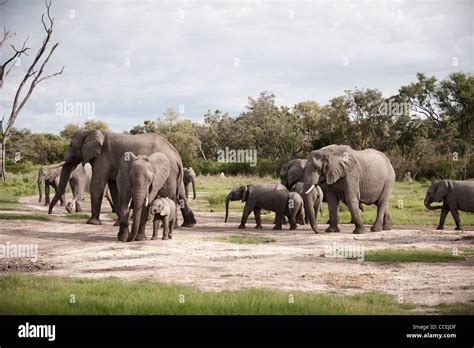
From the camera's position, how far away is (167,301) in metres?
9.62

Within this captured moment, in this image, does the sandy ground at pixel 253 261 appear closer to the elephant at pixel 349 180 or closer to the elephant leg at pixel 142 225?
the elephant leg at pixel 142 225

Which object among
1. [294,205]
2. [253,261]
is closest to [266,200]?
[294,205]

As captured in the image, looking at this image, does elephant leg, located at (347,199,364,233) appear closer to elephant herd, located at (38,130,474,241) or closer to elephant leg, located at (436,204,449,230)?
elephant herd, located at (38,130,474,241)

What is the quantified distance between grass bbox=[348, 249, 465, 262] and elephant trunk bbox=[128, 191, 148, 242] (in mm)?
5504

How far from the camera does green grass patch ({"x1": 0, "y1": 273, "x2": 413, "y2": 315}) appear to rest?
9.19 m

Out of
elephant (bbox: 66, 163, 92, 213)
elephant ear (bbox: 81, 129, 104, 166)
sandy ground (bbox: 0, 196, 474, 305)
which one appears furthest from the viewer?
elephant (bbox: 66, 163, 92, 213)

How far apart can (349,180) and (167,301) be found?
39.2 feet

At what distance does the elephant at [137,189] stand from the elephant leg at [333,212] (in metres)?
5.35

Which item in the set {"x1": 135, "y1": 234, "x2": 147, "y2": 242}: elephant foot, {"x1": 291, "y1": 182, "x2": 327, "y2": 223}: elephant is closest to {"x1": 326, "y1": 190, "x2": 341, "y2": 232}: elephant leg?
{"x1": 291, "y1": 182, "x2": 327, "y2": 223}: elephant

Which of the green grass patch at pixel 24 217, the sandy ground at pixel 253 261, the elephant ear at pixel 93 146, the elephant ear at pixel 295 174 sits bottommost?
the sandy ground at pixel 253 261

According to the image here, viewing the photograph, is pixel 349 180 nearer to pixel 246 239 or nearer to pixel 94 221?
pixel 246 239

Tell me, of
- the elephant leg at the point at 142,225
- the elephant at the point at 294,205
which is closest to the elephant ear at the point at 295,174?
the elephant at the point at 294,205

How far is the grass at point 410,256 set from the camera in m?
14.4

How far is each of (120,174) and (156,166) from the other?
958 mm
